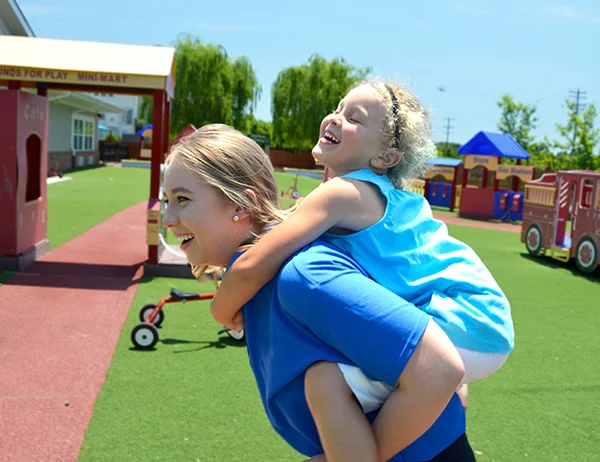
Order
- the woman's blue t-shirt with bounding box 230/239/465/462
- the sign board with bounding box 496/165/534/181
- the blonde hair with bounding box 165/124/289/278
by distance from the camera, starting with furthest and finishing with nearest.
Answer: the sign board with bounding box 496/165/534/181
the blonde hair with bounding box 165/124/289/278
the woman's blue t-shirt with bounding box 230/239/465/462

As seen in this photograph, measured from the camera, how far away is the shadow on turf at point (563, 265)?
12.0m

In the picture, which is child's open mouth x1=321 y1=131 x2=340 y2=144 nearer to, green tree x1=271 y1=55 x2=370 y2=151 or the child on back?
the child on back

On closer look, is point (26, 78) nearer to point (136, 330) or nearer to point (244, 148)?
point (136, 330)

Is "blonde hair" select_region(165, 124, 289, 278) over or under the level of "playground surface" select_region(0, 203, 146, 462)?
over

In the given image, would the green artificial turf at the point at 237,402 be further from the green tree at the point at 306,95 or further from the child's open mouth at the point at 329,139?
the green tree at the point at 306,95

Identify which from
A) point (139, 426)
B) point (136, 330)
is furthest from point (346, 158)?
point (136, 330)

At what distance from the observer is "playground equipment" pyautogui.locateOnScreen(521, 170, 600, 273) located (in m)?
12.1

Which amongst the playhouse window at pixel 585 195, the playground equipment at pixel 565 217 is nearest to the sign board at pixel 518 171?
the playground equipment at pixel 565 217

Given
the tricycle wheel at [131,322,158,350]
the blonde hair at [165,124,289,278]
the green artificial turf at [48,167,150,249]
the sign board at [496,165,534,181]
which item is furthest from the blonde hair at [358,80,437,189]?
the sign board at [496,165,534,181]

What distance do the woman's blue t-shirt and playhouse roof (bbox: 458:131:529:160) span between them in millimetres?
23619

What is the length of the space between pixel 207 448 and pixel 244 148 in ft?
9.74

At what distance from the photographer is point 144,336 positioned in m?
6.03

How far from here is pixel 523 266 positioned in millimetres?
12844

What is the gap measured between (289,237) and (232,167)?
0.76 ft
